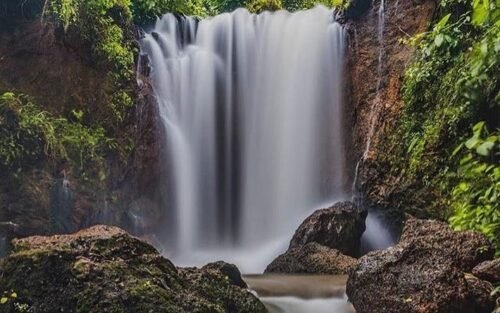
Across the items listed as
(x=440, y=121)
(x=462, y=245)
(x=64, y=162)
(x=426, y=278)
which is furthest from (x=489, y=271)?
(x=64, y=162)

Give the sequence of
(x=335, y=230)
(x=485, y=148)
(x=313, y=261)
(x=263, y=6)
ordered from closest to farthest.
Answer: (x=485, y=148), (x=313, y=261), (x=335, y=230), (x=263, y=6)

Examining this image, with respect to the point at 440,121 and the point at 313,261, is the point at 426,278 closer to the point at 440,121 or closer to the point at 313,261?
the point at 313,261

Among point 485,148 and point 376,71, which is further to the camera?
point 376,71

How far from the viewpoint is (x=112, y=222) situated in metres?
9.10

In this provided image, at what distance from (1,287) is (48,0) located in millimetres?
7320

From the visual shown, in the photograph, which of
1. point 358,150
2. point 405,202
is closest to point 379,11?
point 358,150

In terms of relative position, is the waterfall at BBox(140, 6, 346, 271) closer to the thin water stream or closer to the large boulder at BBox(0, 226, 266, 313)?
the thin water stream

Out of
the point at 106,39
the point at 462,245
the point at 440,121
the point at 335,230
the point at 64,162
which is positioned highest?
the point at 106,39

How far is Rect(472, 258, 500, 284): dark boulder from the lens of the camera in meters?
4.16

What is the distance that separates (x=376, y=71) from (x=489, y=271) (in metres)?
7.07

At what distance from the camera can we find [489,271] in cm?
422

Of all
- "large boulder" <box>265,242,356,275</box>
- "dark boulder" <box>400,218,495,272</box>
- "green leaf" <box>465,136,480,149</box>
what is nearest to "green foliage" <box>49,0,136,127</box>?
"large boulder" <box>265,242,356,275</box>

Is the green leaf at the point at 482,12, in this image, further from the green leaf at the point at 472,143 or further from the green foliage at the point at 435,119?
the green foliage at the point at 435,119

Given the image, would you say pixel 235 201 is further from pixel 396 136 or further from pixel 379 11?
pixel 379 11
